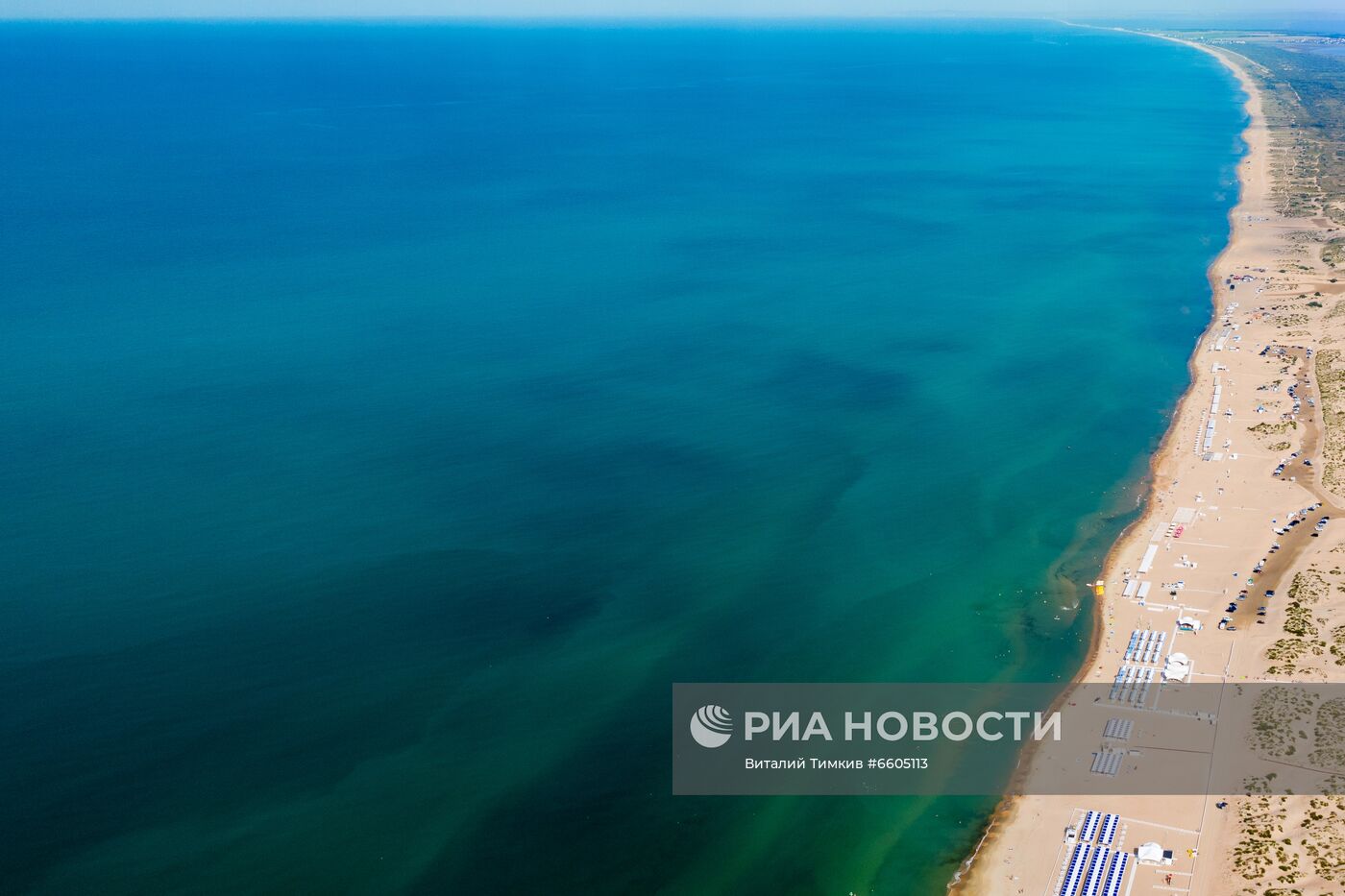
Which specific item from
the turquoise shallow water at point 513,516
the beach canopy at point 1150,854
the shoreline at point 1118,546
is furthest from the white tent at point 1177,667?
the beach canopy at point 1150,854

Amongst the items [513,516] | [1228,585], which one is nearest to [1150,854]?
[1228,585]

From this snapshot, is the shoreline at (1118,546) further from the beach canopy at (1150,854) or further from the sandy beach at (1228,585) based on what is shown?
the beach canopy at (1150,854)

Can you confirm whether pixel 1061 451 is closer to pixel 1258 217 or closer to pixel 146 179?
pixel 1258 217

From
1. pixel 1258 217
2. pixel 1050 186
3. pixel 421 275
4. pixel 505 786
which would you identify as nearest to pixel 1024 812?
pixel 505 786

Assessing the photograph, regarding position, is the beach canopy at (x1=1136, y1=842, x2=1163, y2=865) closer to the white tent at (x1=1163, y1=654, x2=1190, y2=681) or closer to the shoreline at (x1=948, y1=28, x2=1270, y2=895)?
the shoreline at (x1=948, y1=28, x2=1270, y2=895)

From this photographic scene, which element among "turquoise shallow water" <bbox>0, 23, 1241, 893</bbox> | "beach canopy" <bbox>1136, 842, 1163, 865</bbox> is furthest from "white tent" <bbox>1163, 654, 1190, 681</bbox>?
"beach canopy" <bbox>1136, 842, 1163, 865</bbox>
